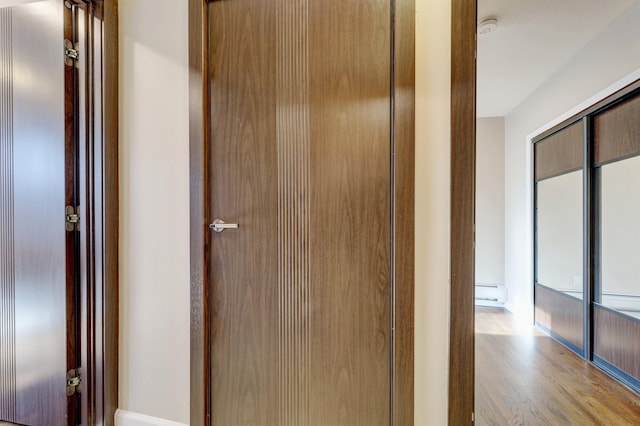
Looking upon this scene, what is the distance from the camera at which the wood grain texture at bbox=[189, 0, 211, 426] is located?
1.38 meters

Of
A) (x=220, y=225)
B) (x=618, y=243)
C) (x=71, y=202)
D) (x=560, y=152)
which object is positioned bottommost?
(x=618, y=243)

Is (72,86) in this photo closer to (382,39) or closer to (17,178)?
(17,178)

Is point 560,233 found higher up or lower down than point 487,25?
lower down

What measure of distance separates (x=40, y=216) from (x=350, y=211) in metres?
1.44

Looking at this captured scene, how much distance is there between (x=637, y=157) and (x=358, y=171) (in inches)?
86.7

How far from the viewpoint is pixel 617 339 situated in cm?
233

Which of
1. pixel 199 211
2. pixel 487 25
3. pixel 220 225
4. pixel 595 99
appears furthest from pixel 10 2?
pixel 595 99

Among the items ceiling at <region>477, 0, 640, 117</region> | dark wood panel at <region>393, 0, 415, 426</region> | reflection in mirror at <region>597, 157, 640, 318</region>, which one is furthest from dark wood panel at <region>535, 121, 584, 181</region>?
dark wood panel at <region>393, 0, 415, 426</region>

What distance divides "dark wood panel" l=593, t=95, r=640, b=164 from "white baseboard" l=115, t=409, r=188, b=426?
318 centimetres

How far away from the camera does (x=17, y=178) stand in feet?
5.05

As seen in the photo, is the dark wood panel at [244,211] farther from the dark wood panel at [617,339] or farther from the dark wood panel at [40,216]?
the dark wood panel at [617,339]

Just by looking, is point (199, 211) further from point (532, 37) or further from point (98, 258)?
point (532, 37)

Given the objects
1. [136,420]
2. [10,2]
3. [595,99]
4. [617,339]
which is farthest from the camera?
[595,99]

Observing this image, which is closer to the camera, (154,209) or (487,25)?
(154,209)
